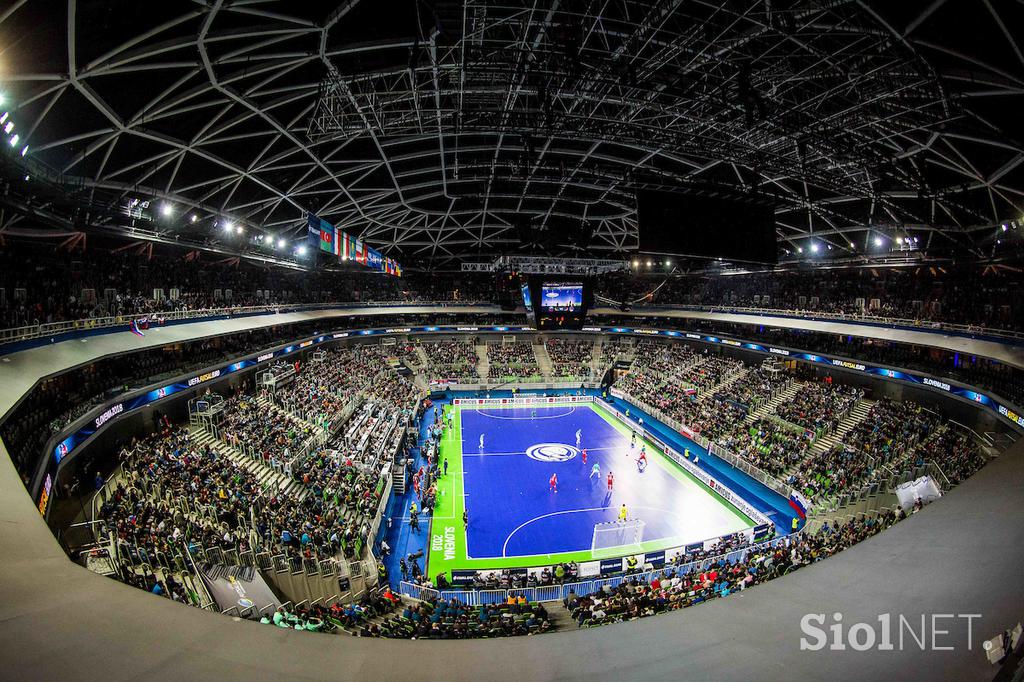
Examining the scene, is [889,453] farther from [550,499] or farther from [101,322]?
[101,322]

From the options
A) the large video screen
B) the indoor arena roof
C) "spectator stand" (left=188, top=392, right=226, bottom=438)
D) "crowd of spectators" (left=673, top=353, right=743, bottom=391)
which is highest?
the indoor arena roof

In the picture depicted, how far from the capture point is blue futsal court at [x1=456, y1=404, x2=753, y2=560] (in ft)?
65.8

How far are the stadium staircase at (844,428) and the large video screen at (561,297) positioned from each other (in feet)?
88.5

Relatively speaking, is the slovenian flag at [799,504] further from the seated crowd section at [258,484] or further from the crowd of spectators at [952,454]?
the seated crowd section at [258,484]

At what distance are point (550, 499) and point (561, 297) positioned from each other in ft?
95.7

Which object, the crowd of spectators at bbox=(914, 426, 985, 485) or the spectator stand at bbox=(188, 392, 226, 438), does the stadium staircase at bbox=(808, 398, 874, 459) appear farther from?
the spectator stand at bbox=(188, 392, 226, 438)

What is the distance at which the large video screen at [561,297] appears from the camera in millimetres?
49500

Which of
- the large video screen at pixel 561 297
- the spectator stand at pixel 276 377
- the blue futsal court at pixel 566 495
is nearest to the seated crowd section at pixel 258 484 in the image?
the spectator stand at pixel 276 377

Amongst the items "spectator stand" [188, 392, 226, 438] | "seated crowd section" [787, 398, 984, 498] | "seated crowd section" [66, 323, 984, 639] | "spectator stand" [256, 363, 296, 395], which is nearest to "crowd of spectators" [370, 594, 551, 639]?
"seated crowd section" [66, 323, 984, 639]

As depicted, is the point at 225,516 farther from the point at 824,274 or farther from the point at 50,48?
the point at 824,274

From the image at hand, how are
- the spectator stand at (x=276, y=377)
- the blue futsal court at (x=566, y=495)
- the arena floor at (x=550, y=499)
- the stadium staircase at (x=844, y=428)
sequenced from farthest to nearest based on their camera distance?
1. the spectator stand at (x=276, y=377)
2. the stadium staircase at (x=844, y=428)
3. the blue futsal court at (x=566, y=495)
4. the arena floor at (x=550, y=499)

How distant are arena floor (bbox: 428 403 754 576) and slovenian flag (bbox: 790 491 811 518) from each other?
2425 millimetres

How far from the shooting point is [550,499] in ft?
78.6

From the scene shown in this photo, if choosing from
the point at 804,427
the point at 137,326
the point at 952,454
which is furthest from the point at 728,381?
the point at 137,326
